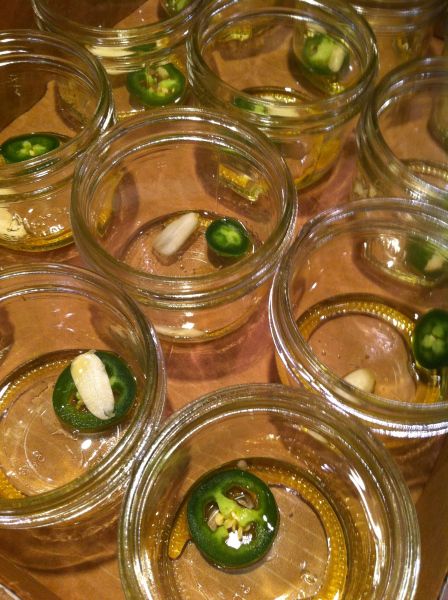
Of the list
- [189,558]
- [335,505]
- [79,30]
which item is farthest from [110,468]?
[79,30]

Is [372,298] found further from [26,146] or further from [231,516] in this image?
[26,146]

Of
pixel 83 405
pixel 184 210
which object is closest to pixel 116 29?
pixel 184 210

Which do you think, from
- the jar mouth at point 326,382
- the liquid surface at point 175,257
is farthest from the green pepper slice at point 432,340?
the liquid surface at point 175,257

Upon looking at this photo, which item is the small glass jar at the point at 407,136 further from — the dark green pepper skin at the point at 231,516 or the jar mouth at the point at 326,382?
the dark green pepper skin at the point at 231,516

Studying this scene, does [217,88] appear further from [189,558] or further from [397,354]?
[189,558]

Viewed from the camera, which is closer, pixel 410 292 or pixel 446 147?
pixel 410 292

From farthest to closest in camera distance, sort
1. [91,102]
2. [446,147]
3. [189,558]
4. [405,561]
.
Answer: [446,147], [91,102], [189,558], [405,561]
